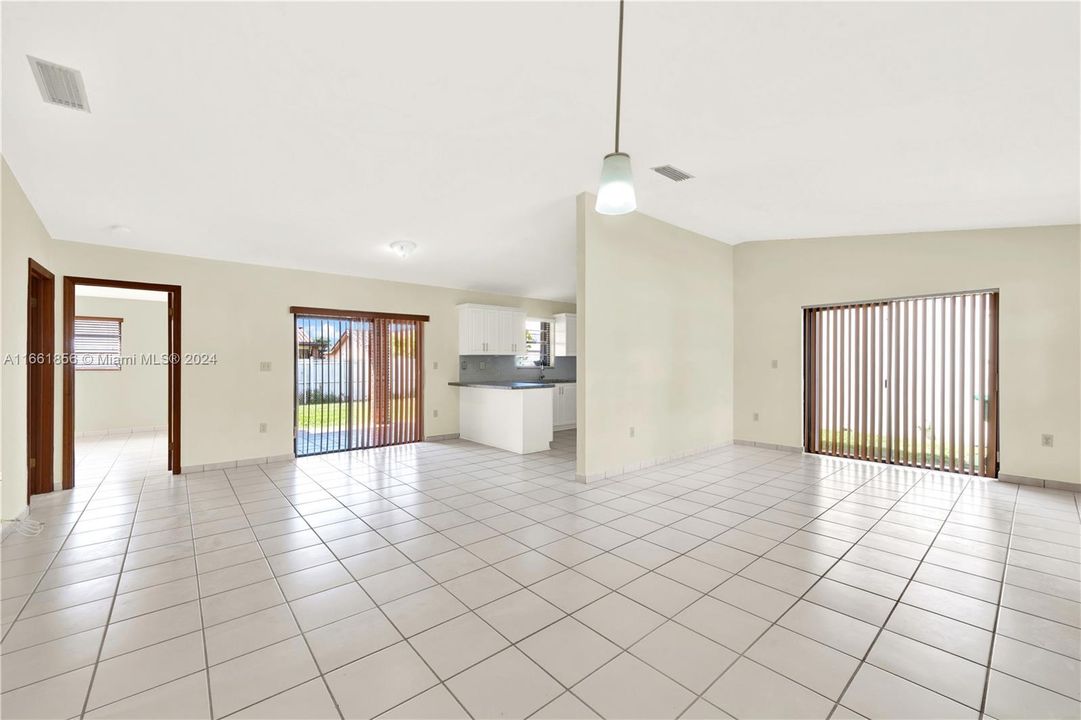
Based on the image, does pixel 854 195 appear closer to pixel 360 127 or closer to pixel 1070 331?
pixel 1070 331

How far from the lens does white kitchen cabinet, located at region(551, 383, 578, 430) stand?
28.0 feet

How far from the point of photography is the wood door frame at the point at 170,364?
469cm

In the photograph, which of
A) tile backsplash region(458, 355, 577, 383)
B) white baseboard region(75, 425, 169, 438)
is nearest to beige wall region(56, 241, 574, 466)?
tile backsplash region(458, 355, 577, 383)

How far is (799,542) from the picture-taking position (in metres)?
3.05

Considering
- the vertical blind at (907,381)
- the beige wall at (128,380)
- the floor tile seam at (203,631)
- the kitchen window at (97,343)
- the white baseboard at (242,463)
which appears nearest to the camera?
the floor tile seam at (203,631)

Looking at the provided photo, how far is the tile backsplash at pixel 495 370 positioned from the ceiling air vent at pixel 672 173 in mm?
4850

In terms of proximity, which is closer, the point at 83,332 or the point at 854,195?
the point at 854,195

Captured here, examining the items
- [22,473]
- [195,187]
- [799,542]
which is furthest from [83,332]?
[799,542]

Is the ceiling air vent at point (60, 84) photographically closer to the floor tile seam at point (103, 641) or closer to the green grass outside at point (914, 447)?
the floor tile seam at point (103, 641)

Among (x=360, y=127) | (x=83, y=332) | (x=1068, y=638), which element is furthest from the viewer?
(x=83, y=332)

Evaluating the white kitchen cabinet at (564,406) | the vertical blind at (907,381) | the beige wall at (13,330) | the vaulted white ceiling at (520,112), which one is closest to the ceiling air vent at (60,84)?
the vaulted white ceiling at (520,112)

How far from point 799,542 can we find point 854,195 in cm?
312

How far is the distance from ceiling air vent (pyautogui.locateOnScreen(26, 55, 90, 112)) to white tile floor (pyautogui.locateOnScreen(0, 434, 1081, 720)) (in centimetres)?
264

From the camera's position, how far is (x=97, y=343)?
8.00 m
